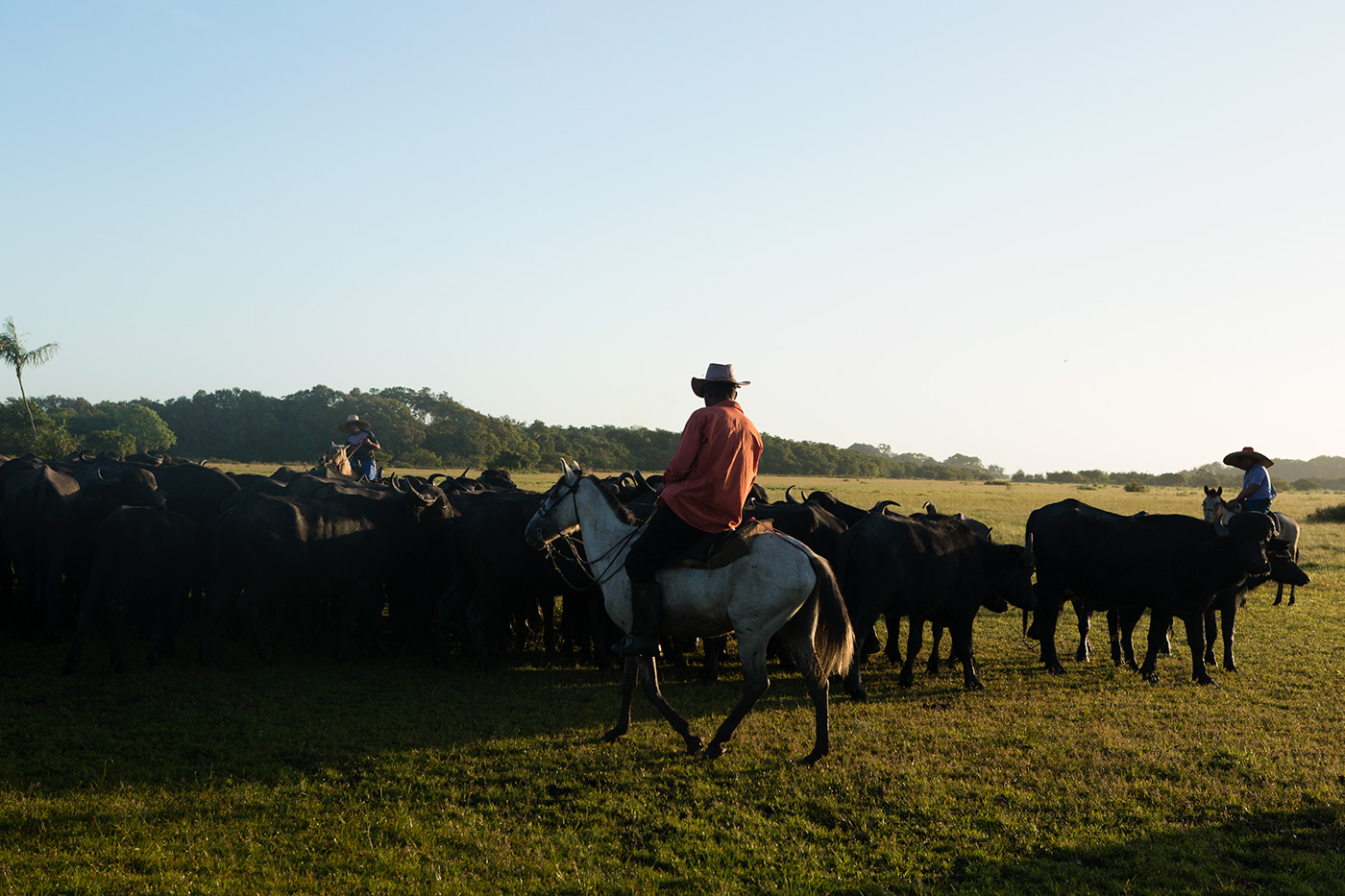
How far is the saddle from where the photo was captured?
6.55 m

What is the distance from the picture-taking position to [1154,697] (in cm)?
899

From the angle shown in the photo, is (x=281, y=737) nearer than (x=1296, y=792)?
No

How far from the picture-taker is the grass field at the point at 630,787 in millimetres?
4766

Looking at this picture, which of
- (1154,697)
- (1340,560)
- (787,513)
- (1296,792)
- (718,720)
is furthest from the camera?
(1340,560)

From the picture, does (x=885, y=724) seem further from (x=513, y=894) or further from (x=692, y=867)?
(x=513, y=894)

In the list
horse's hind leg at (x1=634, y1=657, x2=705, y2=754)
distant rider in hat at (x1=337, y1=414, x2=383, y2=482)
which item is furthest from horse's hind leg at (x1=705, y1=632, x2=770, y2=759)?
distant rider in hat at (x1=337, y1=414, x2=383, y2=482)

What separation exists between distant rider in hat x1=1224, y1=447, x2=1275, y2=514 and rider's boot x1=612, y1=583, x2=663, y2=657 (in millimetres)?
9498

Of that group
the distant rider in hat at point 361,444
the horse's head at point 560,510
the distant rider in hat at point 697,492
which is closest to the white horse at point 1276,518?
the distant rider in hat at point 697,492

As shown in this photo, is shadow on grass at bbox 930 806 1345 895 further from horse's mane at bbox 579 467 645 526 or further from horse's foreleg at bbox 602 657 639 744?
horse's mane at bbox 579 467 645 526

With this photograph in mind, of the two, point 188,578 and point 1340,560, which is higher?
point 188,578

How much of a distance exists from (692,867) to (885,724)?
3404mm

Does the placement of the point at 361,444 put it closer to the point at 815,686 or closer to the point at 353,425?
the point at 353,425

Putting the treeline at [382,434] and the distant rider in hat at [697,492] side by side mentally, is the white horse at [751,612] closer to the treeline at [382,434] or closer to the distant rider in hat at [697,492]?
the distant rider in hat at [697,492]

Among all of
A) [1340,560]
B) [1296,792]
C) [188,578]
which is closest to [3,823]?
[188,578]
